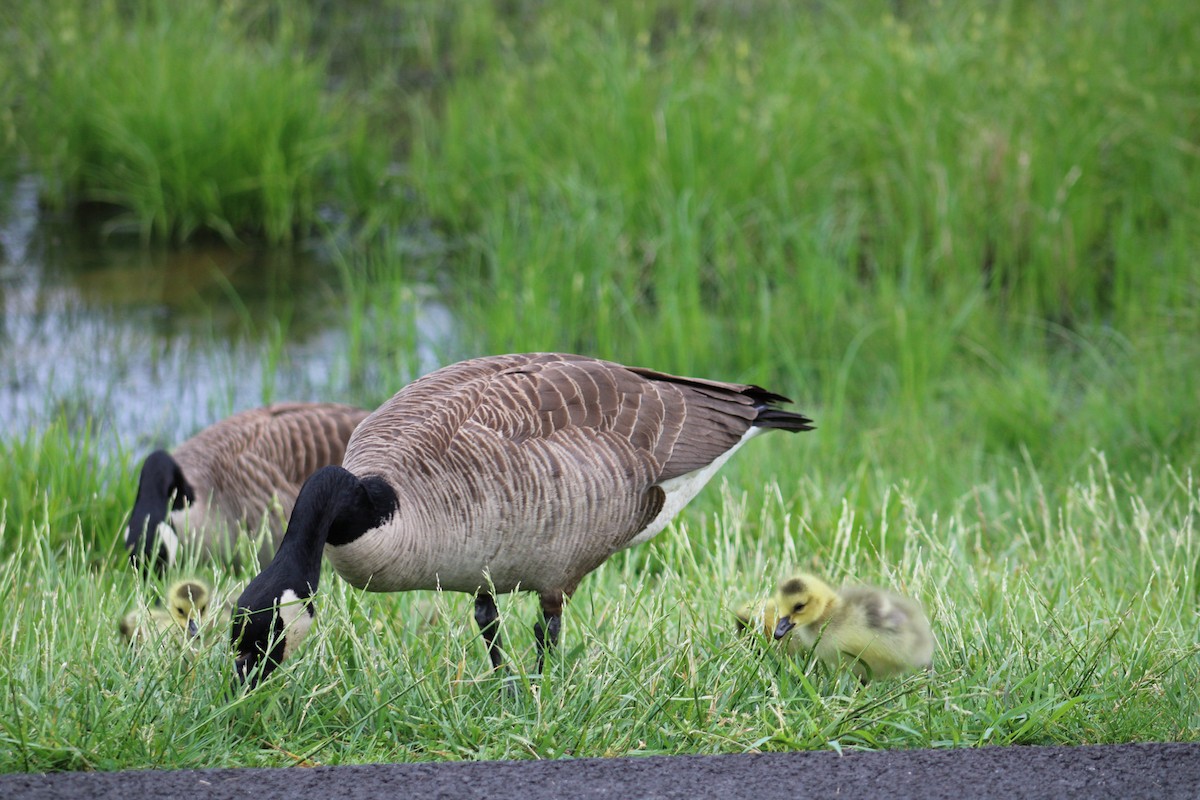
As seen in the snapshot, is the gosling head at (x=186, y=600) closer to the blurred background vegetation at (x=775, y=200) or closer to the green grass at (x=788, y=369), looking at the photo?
the green grass at (x=788, y=369)

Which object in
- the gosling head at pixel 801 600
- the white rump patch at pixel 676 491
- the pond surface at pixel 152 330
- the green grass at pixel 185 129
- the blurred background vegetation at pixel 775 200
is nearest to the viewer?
the gosling head at pixel 801 600

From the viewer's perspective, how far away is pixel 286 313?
31.3 ft

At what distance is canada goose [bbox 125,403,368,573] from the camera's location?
6.09m

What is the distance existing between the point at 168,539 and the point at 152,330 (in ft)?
13.4

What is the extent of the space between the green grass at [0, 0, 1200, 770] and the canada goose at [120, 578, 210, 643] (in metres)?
0.10

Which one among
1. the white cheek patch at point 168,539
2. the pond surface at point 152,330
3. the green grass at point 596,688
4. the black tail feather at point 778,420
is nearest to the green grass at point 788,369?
the green grass at point 596,688

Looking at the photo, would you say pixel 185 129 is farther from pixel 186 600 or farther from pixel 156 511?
pixel 186 600

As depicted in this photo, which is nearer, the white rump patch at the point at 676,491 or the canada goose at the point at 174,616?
the canada goose at the point at 174,616

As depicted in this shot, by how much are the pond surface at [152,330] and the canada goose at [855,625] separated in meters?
3.81

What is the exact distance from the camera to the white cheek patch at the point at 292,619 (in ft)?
11.8

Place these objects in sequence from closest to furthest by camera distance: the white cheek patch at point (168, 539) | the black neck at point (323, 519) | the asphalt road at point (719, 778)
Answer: the asphalt road at point (719, 778) → the black neck at point (323, 519) → the white cheek patch at point (168, 539)

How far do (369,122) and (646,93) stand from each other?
407cm

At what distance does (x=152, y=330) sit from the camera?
31.0 feet

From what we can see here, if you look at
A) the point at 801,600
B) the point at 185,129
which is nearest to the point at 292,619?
the point at 801,600
